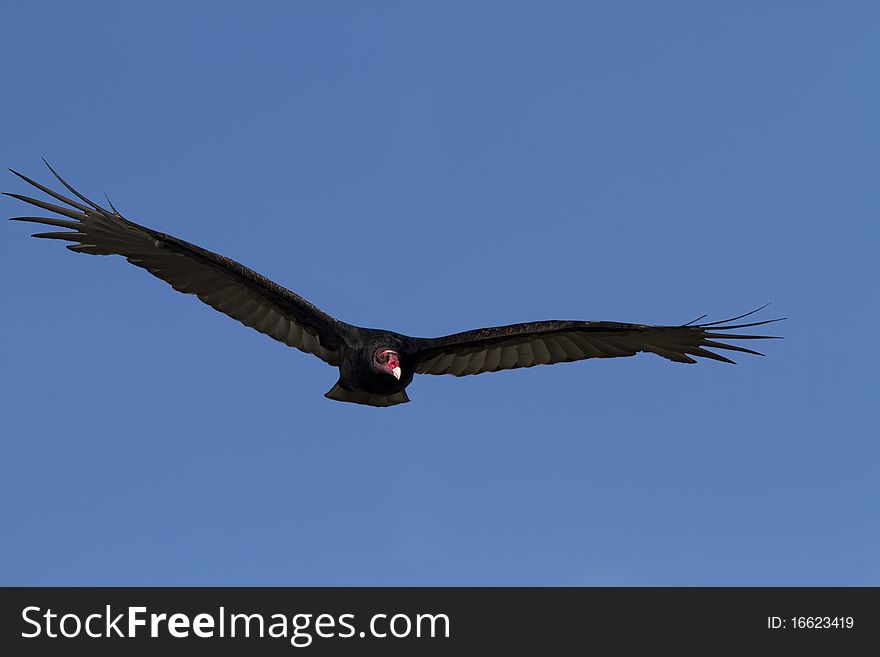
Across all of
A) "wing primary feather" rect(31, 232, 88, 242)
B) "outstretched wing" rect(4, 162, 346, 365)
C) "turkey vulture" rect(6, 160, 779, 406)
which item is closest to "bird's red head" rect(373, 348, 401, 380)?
"turkey vulture" rect(6, 160, 779, 406)

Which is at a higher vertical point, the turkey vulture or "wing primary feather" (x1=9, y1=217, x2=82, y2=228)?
"wing primary feather" (x1=9, y1=217, x2=82, y2=228)

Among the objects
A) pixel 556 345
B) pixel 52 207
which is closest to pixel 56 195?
pixel 52 207

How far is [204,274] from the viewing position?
12523mm

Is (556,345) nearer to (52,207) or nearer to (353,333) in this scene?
(353,333)

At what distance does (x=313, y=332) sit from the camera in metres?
13.0

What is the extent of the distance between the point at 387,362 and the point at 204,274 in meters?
2.63

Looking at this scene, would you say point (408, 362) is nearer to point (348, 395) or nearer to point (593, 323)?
point (348, 395)

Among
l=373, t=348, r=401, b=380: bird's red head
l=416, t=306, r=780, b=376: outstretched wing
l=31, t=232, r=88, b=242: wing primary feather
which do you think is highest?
l=31, t=232, r=88, b=242: wing primary feather

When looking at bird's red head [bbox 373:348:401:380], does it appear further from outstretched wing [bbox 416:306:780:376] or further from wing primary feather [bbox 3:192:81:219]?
wing primary feather [bbox 3:192:81:219]

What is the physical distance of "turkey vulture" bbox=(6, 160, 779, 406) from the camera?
1191cm

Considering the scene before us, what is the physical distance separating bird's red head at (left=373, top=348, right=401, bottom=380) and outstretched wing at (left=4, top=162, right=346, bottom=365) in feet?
2.68

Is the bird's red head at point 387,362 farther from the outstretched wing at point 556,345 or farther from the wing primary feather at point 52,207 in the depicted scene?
the wing primary feather at point 52,207

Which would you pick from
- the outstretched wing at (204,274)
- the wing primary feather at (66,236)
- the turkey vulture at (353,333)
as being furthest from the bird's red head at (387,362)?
the wing primary feather at (66,236)
